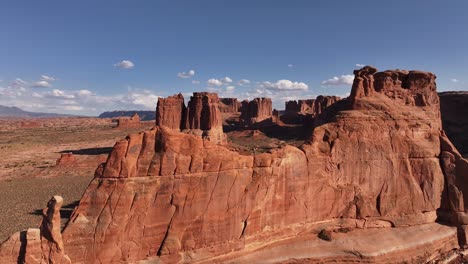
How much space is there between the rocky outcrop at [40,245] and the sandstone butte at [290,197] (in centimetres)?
5

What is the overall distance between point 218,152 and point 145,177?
4.32 m

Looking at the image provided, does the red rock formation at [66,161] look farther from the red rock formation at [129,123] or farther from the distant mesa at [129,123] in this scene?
the red rock formation at [129,123]

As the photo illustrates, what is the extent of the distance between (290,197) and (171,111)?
6258cm

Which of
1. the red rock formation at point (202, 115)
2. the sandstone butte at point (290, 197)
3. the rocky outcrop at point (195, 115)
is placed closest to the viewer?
the sandstone butte at point (290, 197)

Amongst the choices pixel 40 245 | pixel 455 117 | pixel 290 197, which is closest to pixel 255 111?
A: pixel 455 117

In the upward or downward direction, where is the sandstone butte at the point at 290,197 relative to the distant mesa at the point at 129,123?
downward

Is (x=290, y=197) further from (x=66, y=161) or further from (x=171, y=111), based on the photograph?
(x=171, y=111)

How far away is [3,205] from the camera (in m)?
41.5

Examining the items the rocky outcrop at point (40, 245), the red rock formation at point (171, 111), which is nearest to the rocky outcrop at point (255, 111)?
the red rock formation at point (171, 111)

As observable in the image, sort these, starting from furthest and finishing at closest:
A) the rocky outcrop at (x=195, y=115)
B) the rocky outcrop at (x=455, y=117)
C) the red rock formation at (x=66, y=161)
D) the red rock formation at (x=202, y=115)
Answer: the rocky outcrop at (x=455, y=117)
the red rock formation at (x=202, y=115)
the rocky outcrop at (x=195, y=115)
the red rock formation at (x=66, y=161)

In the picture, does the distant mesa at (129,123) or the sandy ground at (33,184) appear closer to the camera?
the sandy ground at (33,184)

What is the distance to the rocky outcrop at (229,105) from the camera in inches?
7308

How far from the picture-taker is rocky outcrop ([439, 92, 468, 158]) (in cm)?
8201

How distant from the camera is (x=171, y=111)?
7919cm
